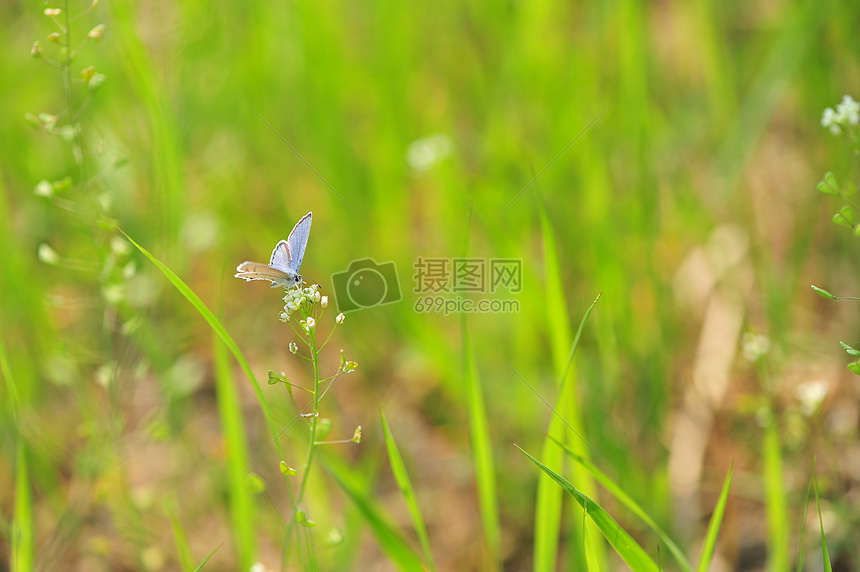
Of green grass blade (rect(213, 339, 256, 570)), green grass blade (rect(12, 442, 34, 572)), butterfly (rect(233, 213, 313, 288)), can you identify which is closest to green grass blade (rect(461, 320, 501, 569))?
butterfly (rect(233, 213, 313, 288))

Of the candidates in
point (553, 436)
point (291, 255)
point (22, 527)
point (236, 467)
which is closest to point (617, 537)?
point (553, 436)

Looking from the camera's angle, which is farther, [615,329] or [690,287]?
A: [690,287]

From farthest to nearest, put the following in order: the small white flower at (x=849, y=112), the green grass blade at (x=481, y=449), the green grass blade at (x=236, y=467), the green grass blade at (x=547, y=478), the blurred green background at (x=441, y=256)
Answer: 1. the blurred green background at (x=441, y=256)
2. the green grass blade at (x=236, y=467)
3. the green grass blade at (x=481, y=449)
4. the green grass blade at (x=547, y=478)
5. the small white flower at (x=849, y=112)

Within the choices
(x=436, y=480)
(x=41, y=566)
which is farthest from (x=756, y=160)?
(x=41, y=566)

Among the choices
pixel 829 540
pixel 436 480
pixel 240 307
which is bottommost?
pixel 436 480

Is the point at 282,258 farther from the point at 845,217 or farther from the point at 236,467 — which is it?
the point at 845,217

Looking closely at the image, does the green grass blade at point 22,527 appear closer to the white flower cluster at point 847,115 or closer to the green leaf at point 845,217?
the green leaf at point 845,217

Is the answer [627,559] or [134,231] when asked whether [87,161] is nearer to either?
[134,231]

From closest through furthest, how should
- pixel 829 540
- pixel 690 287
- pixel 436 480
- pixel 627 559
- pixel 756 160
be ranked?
pixel 627 559
pixel 829 540
pixel 436 480
pixel 690 287
pixel 756 160

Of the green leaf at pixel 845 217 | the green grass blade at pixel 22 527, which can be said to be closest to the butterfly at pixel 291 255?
the green grass blade at pixel 22 527
